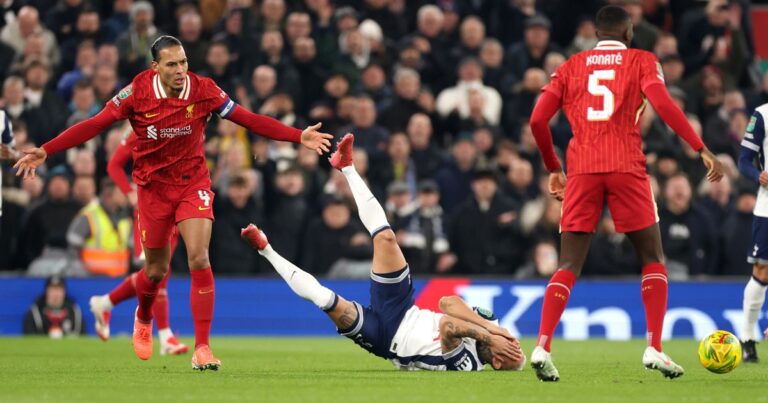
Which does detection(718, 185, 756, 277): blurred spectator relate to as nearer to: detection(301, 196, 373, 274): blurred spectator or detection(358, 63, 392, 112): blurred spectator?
detection(301, 196, 373, 274): blurred spectator

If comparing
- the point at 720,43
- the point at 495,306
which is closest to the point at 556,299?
the point at 495,306

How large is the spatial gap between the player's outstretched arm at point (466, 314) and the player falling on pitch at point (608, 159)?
113 centimetres

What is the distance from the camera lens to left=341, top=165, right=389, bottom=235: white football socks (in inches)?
457

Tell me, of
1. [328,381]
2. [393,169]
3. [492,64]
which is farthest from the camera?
[492,64]

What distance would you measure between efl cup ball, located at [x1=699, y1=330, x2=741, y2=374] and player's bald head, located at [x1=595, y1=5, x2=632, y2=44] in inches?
96.3

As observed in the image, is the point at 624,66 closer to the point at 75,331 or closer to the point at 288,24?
the point at 75,331

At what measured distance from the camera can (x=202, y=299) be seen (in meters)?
11.4

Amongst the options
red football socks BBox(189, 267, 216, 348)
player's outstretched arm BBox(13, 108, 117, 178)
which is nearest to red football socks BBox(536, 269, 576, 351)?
red football socks BBox(189, 267, 216, 348)

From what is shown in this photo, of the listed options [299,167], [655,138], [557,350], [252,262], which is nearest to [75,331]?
[252,262]

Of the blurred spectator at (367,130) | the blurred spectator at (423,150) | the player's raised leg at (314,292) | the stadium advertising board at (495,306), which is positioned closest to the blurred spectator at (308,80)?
the blurred spectator at (367,130)

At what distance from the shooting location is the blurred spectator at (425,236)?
1869 cm

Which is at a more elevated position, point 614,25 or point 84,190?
point 614,25

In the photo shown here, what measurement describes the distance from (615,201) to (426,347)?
6.97 ft

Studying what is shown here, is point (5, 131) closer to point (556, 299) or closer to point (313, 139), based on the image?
point (313, 139)
